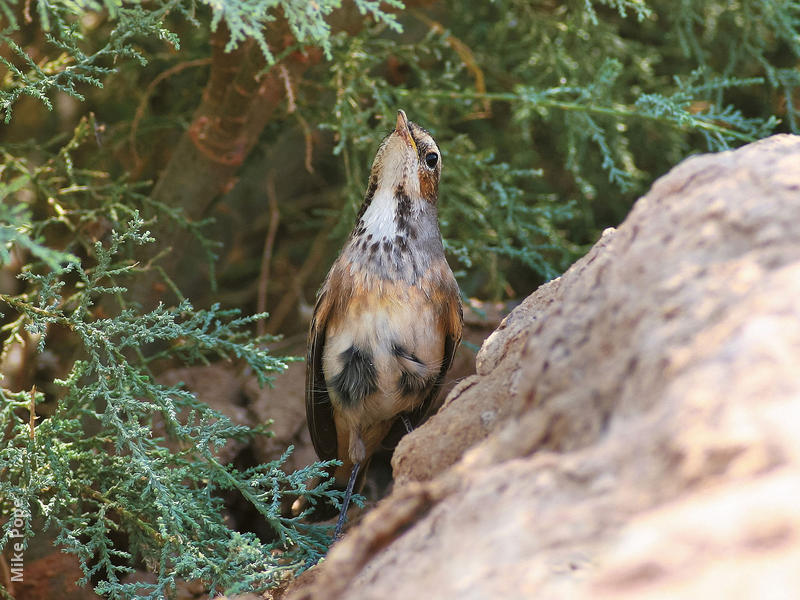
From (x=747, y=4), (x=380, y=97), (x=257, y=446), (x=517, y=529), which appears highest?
(x=747, y=4)

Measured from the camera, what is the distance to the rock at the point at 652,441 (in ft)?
4.29

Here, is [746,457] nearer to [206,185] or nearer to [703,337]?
[703,337]

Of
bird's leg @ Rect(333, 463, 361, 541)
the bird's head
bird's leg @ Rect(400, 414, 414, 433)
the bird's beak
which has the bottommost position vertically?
bird's leg @ Rect(333, 463, 361, 541)

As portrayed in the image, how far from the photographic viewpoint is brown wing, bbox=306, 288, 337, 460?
383cm

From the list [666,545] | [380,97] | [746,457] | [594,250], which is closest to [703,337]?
[746,457]

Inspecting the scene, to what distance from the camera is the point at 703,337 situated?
5.32ft

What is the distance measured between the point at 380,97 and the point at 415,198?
30.2 inches

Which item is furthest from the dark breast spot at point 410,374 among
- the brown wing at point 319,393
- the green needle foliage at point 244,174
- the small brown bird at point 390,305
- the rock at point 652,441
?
the rock at point 652,441

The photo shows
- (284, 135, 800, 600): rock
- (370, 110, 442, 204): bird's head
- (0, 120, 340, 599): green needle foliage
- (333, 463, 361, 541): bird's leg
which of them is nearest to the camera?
(284, 135, 800, 600): rock

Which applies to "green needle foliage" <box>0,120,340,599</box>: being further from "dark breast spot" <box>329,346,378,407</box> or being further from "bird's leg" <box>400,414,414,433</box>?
"bird's leg" <box>400,414,414,433</box>

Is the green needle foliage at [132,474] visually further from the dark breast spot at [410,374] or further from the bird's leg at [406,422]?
the bird's leg at [406,422]

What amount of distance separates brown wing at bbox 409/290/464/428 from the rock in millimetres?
1624

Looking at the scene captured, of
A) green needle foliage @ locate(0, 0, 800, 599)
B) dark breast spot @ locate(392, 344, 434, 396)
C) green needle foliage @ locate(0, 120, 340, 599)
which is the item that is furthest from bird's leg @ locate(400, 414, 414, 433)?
green needle foliage @ locate(0, 120, 340, 599)

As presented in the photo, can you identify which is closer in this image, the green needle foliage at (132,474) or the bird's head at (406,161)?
the green needle foliage at (132,474)
